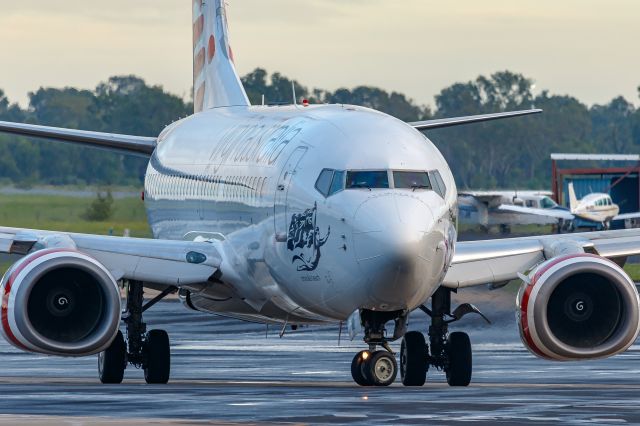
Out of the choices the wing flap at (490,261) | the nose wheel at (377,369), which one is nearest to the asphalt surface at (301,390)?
the nose wheel at (377,369)

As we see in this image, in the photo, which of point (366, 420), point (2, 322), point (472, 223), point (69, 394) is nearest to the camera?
point (366, 420)

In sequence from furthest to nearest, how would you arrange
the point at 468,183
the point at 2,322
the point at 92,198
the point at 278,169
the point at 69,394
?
the point at 468,183 < the point at 92,198 < the point at 278,169 < the point at 2,322 < the point at 69,394

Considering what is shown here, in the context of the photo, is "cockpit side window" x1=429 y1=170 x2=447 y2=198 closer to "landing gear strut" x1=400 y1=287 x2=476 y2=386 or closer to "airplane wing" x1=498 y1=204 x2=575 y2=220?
"landing gear strut" x1=400 y1=287 x2=476 y2=386

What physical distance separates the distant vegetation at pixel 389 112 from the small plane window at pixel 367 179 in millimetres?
13550

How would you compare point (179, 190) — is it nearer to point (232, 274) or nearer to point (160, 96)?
point (232, 274)

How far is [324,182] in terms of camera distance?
22672 mm

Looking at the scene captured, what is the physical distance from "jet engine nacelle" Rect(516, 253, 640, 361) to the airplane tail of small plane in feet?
42.7

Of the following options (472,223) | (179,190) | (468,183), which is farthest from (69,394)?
(468,183)

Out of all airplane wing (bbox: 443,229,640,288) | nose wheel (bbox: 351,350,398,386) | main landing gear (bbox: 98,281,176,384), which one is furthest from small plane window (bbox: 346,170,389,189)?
main landing gear (bbox: 98,281,176,384)

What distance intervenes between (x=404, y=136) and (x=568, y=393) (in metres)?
4.24

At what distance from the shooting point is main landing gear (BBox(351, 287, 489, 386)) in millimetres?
23125

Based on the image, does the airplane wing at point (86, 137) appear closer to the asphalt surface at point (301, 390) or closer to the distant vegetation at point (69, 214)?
the asphalt surface at point (301, 390)

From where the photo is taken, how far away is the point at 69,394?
68.1 feet

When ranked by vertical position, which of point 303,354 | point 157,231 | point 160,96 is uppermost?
point 160,96
